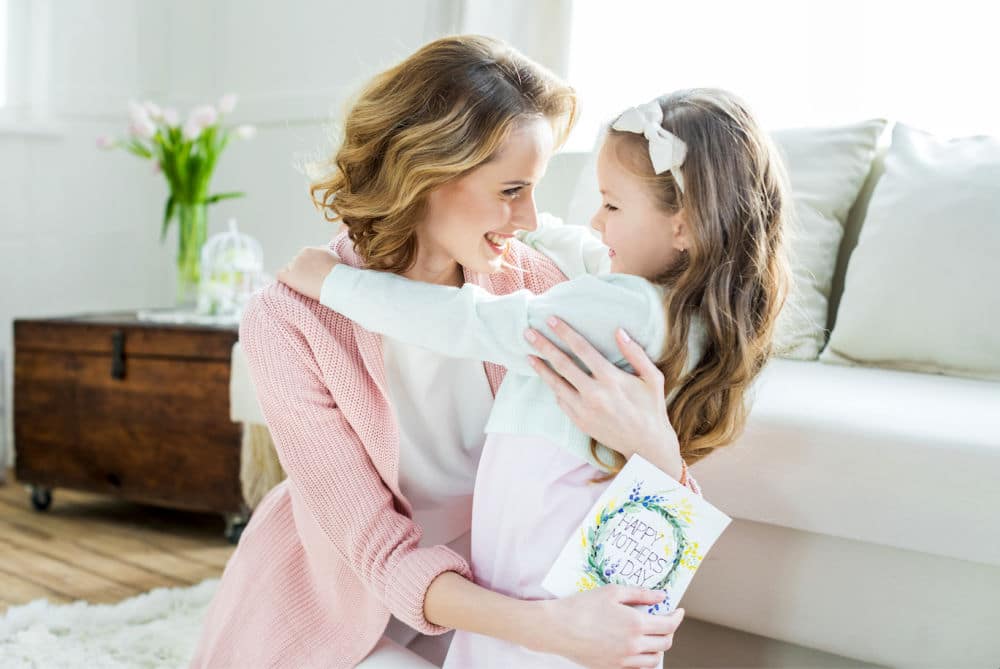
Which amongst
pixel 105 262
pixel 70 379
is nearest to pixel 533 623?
pixel 70 379

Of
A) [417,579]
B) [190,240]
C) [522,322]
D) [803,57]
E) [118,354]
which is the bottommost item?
[118,354]

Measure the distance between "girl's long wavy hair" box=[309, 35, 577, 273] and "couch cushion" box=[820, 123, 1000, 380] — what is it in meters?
0.74

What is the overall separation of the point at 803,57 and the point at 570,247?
126 cm

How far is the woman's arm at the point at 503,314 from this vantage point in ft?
3.25

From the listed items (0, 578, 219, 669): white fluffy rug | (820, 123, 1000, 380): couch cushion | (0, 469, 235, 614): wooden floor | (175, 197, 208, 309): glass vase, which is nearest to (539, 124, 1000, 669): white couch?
(820, 123, 1000, 380): couch cushion

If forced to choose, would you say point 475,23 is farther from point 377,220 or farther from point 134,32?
point 377,220

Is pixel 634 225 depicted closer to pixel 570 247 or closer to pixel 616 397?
pixel 616 397

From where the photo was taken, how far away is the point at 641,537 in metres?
0.96

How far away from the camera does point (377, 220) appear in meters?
1.17

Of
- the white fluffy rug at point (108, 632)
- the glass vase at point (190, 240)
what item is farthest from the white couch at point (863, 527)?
the glass vase at point (190, 240)

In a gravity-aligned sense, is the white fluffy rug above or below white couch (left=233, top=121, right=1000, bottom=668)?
below

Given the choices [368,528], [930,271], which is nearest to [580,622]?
[368,528]

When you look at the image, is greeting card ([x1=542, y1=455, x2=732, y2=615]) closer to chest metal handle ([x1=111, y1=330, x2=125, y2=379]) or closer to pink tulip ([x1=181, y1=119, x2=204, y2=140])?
chest metal handle ([x1=111, y1=330, x2=125, y2=379])

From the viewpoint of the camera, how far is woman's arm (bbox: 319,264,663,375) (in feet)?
3.25
